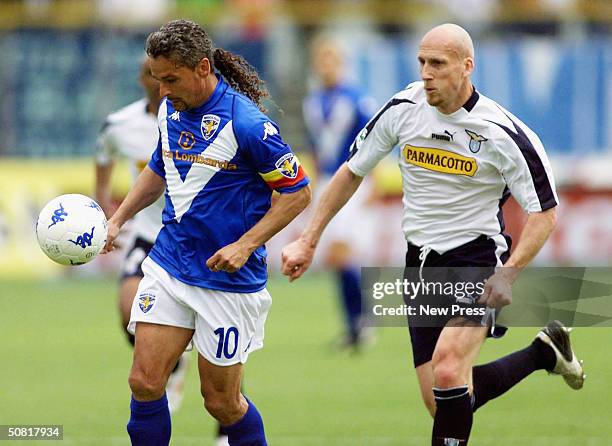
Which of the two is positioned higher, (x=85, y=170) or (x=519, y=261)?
(x=519, y=261)

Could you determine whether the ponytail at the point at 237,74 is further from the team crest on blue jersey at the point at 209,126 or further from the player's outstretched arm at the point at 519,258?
the player's outstretched arm at the point at 519,258

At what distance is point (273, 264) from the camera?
1989 cm

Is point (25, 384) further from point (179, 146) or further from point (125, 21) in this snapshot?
point (125, 21)

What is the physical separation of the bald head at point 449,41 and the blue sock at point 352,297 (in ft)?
22.6

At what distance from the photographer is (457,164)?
284 inches

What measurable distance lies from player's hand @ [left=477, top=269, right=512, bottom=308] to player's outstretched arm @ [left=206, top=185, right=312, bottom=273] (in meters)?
1.06

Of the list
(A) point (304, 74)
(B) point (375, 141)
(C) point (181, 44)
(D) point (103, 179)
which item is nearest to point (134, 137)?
(D) point (103, 179)

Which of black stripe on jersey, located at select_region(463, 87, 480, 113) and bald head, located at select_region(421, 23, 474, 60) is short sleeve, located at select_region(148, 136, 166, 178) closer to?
bald head, located at select_region(421, 23, 474, 60)

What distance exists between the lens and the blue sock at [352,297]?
44.9 feet

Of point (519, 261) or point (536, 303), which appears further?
point (536, 303)

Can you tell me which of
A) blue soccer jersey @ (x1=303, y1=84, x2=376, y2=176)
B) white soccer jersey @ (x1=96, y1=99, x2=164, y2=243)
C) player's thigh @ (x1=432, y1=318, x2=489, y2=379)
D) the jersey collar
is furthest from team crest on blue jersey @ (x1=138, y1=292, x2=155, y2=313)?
blue soccer jersey @ (x1=303, y1=84, x2=376, y2=176)

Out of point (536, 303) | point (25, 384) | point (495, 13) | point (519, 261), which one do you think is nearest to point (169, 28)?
point (519, 261)

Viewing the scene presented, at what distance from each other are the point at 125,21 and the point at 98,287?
4.42 m

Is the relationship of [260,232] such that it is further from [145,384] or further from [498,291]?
[498,291]
